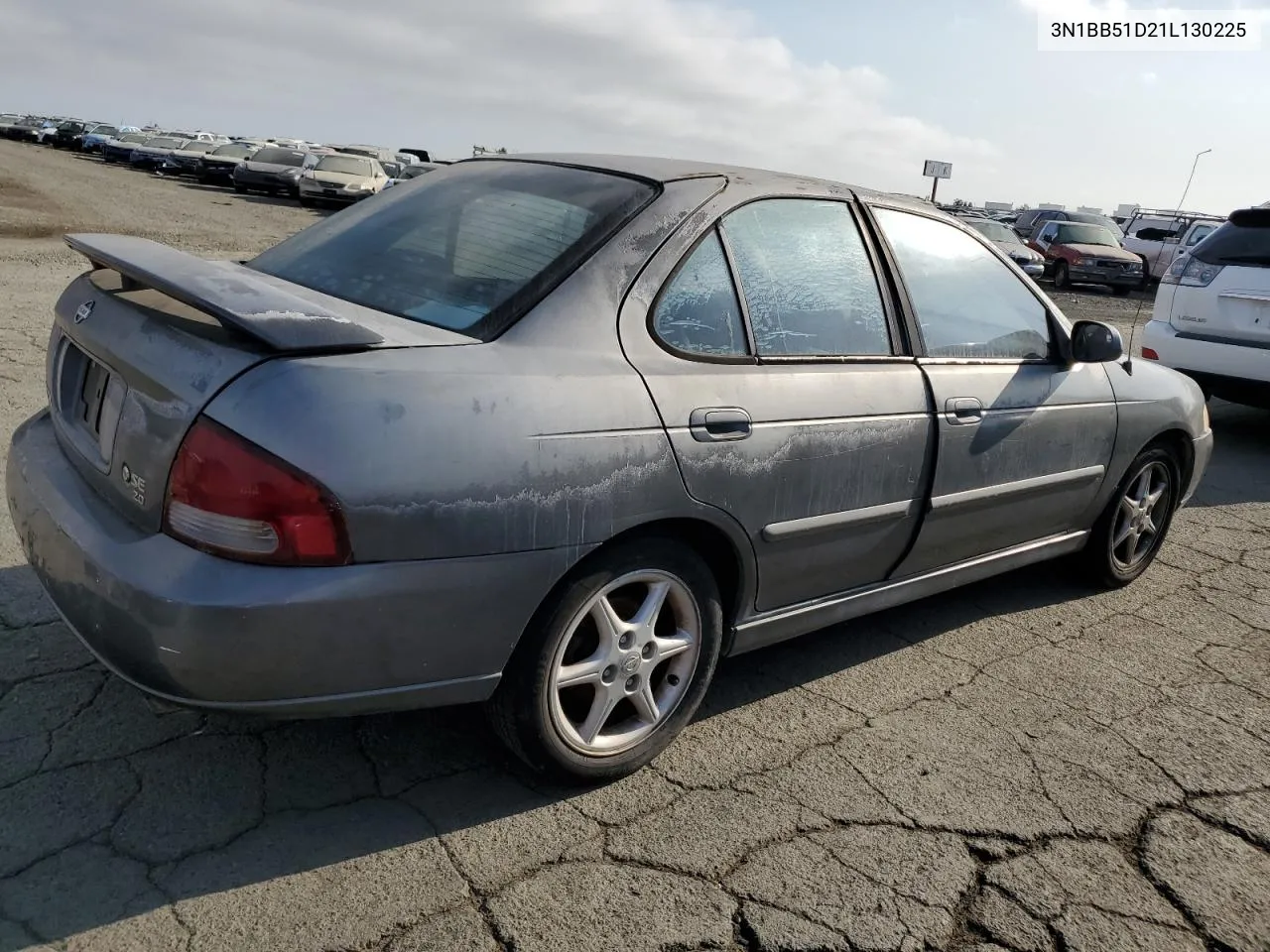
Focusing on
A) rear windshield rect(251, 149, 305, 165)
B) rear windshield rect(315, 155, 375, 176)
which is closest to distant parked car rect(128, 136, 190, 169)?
rear windshield rect(251, 149, 305, 165)

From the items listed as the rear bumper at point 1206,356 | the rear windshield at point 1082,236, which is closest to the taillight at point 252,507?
the rear bumper at point 1206,356

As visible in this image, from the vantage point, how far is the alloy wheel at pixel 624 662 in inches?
103

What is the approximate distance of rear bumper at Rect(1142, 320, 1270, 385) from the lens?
698 cm

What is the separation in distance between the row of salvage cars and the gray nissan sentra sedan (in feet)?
53.3

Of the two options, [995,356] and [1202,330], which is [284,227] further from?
[995,356]

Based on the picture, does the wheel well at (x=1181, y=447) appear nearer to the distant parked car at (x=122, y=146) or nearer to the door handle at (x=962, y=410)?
the door handle at (x=962, y=410)

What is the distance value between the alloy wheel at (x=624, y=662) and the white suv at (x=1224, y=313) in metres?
5.89

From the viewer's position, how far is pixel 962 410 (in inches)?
135

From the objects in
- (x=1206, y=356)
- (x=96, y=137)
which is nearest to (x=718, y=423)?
(x=1206, y=356)

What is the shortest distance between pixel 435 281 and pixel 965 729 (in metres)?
2.08

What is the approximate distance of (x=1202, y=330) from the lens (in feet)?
24.0

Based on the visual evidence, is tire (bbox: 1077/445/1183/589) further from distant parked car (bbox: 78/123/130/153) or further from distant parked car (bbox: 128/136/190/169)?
distant parked car (bbox: 78/123/130/153)

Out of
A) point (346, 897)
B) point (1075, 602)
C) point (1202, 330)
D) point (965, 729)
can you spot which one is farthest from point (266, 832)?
point (1202, 330)

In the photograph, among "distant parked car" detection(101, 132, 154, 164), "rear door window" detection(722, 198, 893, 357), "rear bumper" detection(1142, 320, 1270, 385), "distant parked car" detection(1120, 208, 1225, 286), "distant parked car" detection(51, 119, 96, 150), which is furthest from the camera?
"distant parked car" detection(51, 119, 96, 150)
